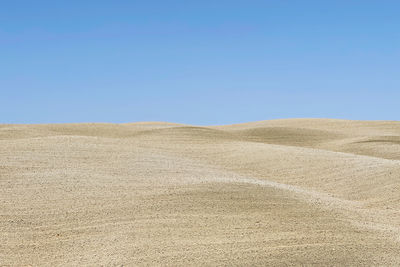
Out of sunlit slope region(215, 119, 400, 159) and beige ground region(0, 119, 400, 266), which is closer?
beige ground region(0, 119, 400, 266)

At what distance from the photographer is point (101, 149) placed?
11.9 meters

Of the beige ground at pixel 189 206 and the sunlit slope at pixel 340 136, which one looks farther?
the sunlit slope at pixel 340 136

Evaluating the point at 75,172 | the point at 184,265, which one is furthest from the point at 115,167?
the point at 184,265

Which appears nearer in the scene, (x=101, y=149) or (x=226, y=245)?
(x=226, y=245)

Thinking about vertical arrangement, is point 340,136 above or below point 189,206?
above

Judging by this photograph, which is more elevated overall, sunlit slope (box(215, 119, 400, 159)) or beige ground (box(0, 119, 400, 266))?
sunlit slope (box(215, 119, 400, 159))

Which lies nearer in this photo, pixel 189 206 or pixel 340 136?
pixel 189 206

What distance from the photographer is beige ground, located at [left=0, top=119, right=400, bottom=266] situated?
21.0ft

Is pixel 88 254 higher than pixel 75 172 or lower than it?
lower

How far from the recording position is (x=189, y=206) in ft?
25.8

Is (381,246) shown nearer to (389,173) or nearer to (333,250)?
(333,250)

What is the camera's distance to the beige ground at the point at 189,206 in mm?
6387

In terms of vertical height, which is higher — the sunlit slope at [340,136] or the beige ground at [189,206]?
the sunlit slope at [340,136]

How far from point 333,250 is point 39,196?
4.36 metres
